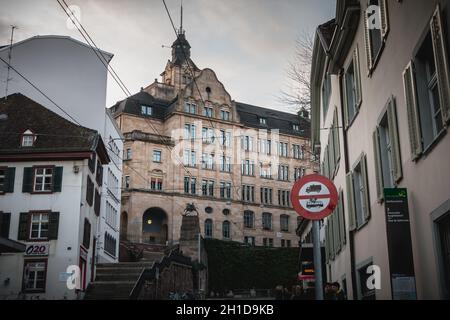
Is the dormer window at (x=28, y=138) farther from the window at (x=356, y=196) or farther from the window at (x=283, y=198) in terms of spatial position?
the window at (x=283, y=198)

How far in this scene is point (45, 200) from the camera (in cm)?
3403

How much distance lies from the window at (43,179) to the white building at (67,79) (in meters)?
5.16

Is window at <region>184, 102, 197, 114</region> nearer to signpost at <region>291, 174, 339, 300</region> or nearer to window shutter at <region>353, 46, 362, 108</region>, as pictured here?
window shutter at <region>353, 46, 362, 108</region>

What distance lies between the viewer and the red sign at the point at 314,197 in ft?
25.8

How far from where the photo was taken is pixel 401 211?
10.2m

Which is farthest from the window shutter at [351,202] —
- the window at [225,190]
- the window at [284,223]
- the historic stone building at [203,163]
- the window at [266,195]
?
the window at [284,223]

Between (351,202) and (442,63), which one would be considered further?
(351,202)

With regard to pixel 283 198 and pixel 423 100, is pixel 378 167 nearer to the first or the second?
pixel 423 100

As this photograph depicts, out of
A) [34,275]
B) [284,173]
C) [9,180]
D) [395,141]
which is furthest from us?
[284,173]

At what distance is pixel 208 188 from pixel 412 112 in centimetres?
5979

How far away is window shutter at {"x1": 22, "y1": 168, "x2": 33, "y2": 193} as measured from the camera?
112 feet

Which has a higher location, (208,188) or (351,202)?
(208,188)

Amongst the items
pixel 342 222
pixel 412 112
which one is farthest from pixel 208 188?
pixel 412 112
